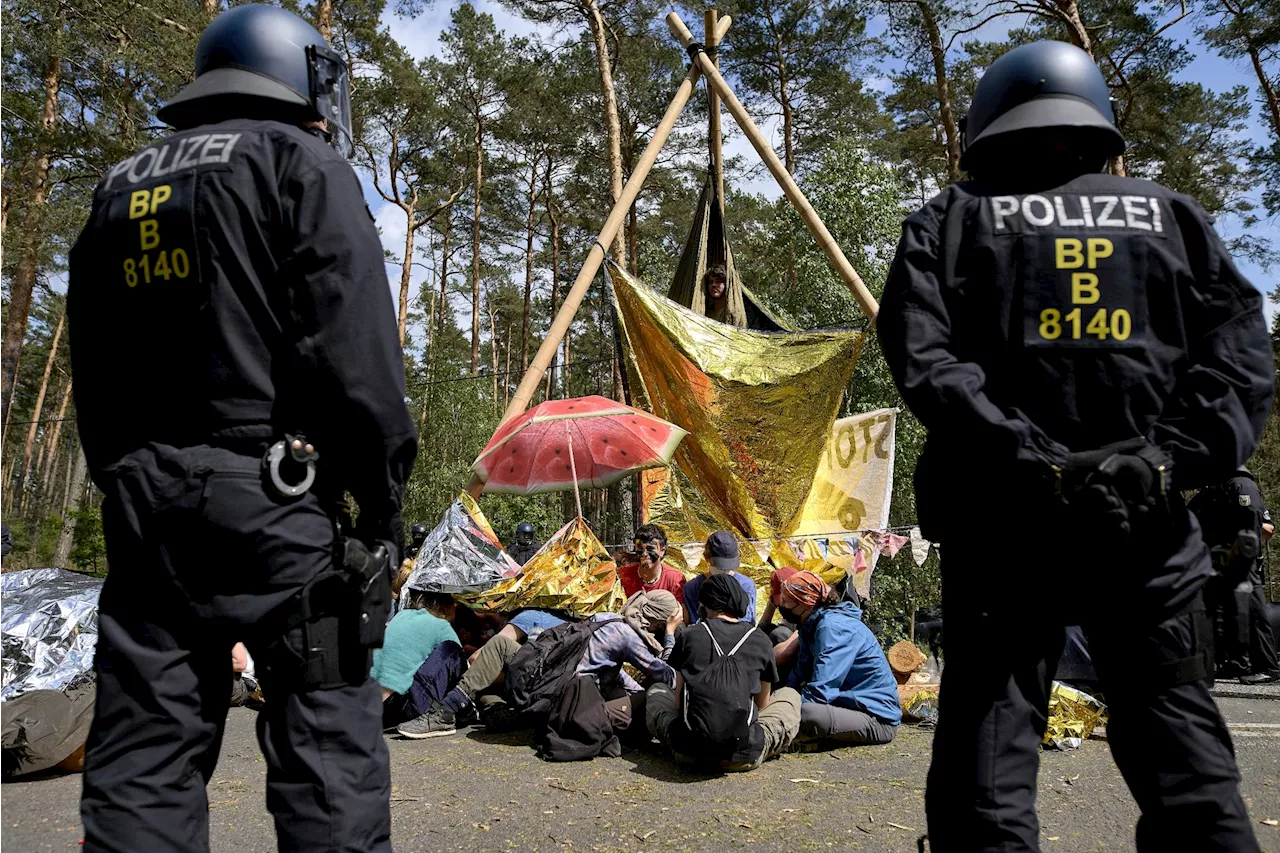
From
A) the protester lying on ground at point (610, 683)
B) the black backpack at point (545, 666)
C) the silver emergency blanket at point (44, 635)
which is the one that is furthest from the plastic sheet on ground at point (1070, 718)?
the silver emergency blanket at point (44, 635)

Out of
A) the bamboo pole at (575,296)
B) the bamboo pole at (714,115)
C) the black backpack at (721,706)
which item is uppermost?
the bamboo pole at (714,115)

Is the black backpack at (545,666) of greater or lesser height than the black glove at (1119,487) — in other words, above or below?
below

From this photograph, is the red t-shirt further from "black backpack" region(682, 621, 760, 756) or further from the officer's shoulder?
the officer's shoulder

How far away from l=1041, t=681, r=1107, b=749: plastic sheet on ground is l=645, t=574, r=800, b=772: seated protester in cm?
136

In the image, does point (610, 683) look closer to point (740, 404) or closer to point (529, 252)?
point (740, 404)

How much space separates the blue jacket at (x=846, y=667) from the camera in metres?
5.34

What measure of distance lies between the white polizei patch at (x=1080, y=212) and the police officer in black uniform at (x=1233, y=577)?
0.59 metres

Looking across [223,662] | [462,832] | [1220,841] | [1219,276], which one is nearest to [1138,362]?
[1219,276]

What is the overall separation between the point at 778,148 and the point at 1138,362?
63.7 feet

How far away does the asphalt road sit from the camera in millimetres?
3512

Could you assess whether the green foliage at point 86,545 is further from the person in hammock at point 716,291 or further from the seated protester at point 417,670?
the seated protester at point 417,670

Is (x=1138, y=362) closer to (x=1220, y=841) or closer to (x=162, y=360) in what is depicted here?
(x=1220, y=841)

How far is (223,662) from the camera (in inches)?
73.9

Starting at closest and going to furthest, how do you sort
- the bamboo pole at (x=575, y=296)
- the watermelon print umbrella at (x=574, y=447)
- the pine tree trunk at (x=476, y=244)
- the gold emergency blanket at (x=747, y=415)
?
the watermelon print umbrella at (x=574, y=447)
the bamboo pole at (x=575, y=296)
the gold emergency blanket at (x=747, y=415)
the pine tree trunk at (x=476, y=244)
